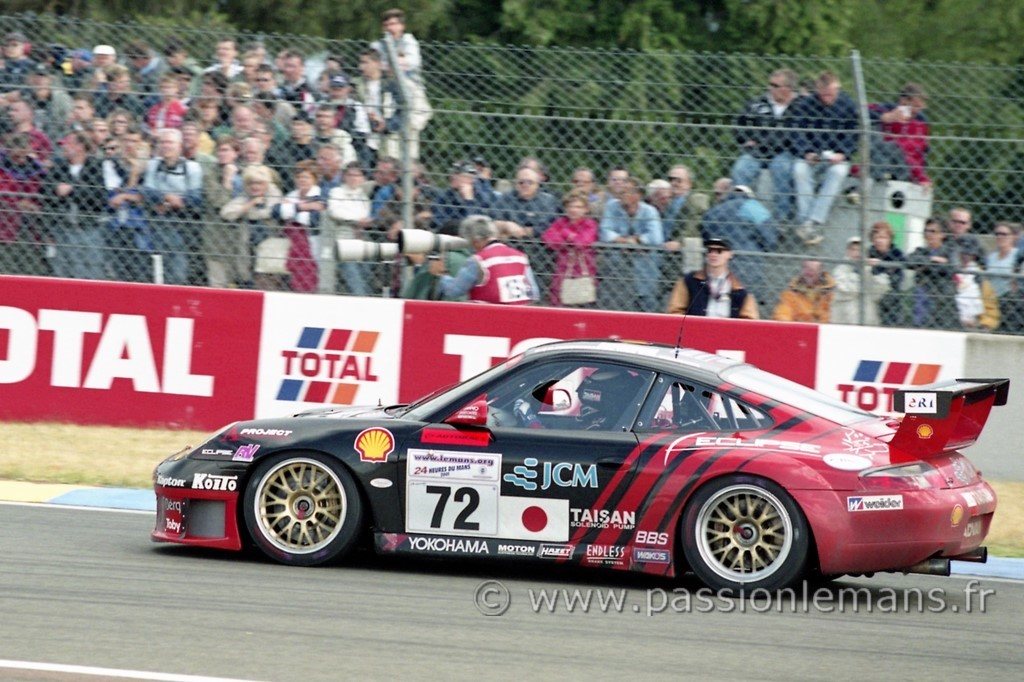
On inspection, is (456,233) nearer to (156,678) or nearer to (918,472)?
(918,472)

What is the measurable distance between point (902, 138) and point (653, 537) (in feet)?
17.2

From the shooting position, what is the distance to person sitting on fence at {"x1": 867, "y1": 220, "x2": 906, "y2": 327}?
11.1 m

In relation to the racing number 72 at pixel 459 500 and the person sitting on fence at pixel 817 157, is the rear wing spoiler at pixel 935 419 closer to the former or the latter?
the racing number 72 at pixel 459 500

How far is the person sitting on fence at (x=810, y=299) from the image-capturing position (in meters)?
11.2

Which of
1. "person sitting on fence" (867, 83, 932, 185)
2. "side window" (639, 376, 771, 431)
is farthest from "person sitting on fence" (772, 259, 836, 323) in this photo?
"side window" (639, 376, 771, 431)

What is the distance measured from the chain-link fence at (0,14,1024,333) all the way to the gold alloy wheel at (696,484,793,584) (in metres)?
4.02

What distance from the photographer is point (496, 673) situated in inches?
219

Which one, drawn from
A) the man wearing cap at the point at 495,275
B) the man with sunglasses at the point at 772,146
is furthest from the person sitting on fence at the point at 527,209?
the man with sunglasses at the point at 772,146

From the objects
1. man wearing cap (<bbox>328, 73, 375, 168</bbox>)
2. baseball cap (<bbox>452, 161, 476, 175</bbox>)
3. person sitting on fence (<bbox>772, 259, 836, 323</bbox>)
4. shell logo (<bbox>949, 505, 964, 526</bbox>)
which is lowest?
shell logo (<bbox>949, 505, 964, 526</bbox>)

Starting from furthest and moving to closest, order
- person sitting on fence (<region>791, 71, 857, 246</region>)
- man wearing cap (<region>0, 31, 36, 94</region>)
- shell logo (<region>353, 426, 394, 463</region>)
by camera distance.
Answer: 1. man wearing cap (<region>0, 31, 36, 94</region>)
2. person sitting on fence (<region>791, 71, 857, 246</region>)
3. shell logo (<region>353, 426, 394, 463</region>)

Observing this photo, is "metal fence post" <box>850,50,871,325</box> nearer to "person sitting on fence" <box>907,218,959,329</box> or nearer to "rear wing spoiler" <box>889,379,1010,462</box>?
Result: "person sitting on fence" <box>907,218,959,329</box>

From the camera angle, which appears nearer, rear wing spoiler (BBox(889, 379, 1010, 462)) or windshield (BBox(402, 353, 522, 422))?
rear wing spoiler (BBox(889, 379, 1010, 462))

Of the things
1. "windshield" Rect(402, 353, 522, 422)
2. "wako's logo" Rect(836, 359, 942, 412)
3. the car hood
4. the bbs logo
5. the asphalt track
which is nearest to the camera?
the asphalt track

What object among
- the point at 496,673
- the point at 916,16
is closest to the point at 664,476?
the point at 496,673
